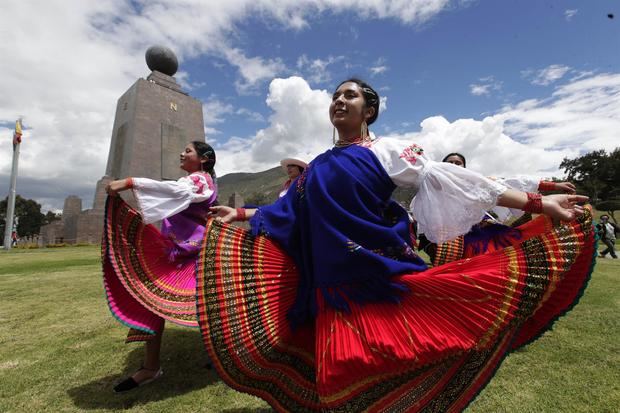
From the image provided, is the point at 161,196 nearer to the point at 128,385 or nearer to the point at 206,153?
the point at 206,153

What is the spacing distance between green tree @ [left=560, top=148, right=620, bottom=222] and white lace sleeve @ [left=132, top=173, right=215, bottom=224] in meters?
50.6

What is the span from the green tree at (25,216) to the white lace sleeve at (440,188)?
67913 mm

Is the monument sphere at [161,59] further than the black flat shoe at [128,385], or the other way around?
the monument sphere at [161,59]

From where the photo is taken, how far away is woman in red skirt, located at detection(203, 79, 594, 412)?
1.43m

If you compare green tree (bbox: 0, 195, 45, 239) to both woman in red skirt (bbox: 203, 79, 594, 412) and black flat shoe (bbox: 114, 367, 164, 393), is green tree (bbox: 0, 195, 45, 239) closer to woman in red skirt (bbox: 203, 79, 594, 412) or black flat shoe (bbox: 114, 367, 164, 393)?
black flat shoe (bbox: 114, 367, 164, 393)

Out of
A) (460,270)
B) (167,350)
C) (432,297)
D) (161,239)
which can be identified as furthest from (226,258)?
(167,350)

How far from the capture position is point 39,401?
7.95 feet

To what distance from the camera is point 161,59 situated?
26.2 m

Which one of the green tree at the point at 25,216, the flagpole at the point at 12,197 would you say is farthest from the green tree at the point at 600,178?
the green tree at the point at 25,216

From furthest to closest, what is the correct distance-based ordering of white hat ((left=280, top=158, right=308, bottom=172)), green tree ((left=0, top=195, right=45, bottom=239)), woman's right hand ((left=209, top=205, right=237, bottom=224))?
green tree ((left=0, top=195, right=45, bottom=239)) → white hat ((left=280, top=158, right=308, bottom=172)) → woman's right hand ((left=209, top=205, right=237, bottom=224))

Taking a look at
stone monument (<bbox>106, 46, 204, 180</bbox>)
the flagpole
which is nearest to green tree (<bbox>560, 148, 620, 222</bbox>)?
stone monument (<bbox>106, 46, 204, 180</bbox>)

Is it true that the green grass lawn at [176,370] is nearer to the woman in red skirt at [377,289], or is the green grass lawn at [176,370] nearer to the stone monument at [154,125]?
the woman in red skirt at [377,289]

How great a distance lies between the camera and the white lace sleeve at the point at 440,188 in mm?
1591

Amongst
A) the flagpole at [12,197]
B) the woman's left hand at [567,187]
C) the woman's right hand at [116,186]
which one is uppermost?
the flagpole at [12,197]
